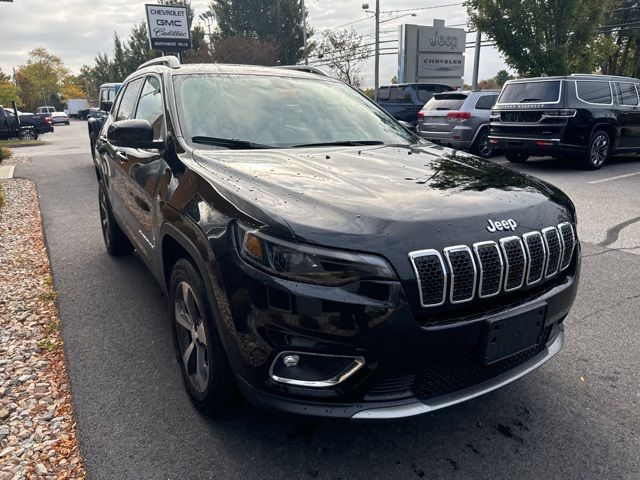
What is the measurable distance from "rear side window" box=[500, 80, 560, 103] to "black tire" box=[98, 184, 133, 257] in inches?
328

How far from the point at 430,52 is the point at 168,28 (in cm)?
1473

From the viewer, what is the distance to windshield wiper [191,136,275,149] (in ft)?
9.21

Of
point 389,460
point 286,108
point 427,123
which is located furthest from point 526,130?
point 389,460

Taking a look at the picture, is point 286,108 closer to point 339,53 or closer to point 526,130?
point 526,130

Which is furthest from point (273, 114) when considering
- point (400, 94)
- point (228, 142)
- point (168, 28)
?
point (168, 28)

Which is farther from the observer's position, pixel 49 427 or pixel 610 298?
pixel 610 298

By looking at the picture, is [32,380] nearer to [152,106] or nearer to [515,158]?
[152,106]

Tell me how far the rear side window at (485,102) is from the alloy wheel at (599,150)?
9.28 feet

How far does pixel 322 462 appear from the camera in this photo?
7.26 feet

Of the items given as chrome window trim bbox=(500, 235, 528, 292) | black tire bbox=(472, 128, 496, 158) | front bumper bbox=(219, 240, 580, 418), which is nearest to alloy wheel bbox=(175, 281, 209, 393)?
front bumper bbox=(219, 240, 580, 418)

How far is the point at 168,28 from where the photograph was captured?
24906mm

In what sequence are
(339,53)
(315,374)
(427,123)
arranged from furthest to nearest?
(339,53) < (427,123) < (315,374)

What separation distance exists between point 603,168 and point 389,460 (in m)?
10.5

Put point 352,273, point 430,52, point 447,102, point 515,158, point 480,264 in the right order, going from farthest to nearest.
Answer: point 430,52
point 447,102
point 515,158
point 480,264
point 352,273
